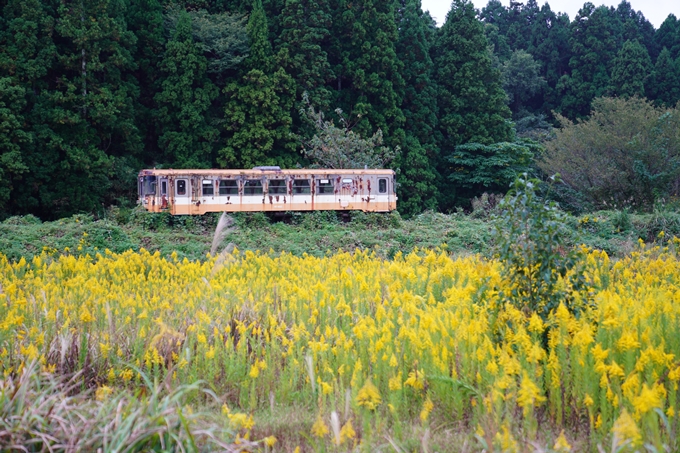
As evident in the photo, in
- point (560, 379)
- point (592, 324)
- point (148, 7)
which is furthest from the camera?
point (148, 7)

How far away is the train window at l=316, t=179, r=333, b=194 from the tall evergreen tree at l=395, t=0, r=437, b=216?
6561 mm

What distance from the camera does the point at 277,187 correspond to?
18.5m

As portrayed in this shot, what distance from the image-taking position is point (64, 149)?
1912 cm

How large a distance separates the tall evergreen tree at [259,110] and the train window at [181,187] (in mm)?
4835

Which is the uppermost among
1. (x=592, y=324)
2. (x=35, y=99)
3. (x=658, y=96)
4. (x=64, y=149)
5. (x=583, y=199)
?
(x=658, y=96)

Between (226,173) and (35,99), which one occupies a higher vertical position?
(35,99)

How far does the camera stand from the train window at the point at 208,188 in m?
18.0

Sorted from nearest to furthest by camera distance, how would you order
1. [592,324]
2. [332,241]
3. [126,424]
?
[126,424], [592,324], [332,241]

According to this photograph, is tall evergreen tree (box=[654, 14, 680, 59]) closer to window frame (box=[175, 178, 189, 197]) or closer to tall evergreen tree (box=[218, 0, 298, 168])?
tall evergreen tree (box=[218, 0, 298, 168])

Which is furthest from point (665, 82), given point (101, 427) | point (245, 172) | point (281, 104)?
point (101, 427)

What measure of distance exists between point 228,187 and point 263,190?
1022mm

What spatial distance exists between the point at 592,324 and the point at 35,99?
19740 millimetres

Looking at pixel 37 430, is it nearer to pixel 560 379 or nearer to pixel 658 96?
pixel 560 379

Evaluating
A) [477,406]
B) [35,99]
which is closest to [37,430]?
[477,406]
